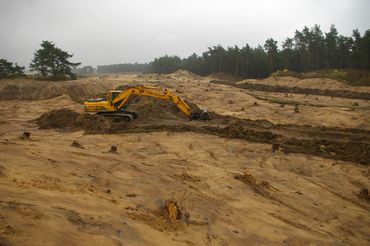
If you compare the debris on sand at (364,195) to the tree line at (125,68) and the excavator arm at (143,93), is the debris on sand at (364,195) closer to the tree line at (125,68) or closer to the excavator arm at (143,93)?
the excavator arm at (143,93)

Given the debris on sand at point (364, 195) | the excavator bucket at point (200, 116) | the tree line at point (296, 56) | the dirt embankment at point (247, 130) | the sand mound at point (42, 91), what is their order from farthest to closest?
the tree line at point (296, 56) → the sand mound at point (42, 91) → the excavator bucket at point (200, 116) → the dirt embankment at point (247, 130) → the debris on sand at point (364, 195)

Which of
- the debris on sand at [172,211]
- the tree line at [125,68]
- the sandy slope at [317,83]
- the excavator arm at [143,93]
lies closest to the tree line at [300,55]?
the sandy slope at [317,83]

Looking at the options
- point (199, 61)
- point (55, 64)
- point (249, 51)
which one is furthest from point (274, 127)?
point (199, 61)

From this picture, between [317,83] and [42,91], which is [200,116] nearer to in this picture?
[42,91]

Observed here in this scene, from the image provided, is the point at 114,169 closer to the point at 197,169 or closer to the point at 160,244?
the point at 197,169

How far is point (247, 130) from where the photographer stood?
16.6m

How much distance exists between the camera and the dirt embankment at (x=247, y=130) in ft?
45.6

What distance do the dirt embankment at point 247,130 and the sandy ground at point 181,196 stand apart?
3.34 ft

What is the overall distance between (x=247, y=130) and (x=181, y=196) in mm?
9583

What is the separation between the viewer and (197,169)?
1050 cm

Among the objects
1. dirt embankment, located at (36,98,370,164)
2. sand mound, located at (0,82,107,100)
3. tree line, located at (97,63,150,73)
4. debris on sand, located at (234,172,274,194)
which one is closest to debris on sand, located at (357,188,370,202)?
debris on sand, located at (234,172,274,194)

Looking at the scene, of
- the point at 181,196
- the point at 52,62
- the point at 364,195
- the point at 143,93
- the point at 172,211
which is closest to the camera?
the point at 172,211

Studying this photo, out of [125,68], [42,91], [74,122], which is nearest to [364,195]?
[74,122]

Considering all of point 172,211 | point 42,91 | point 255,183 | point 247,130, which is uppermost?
point 42,91
